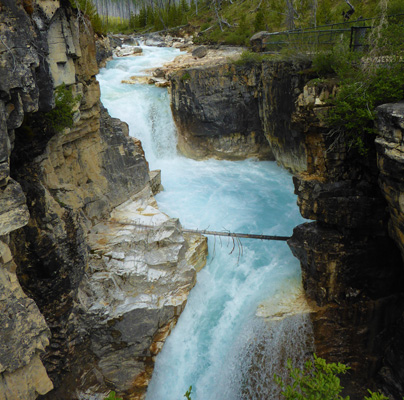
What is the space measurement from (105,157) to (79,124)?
195cm

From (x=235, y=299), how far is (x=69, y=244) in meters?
5.03

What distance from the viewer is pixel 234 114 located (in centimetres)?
1877

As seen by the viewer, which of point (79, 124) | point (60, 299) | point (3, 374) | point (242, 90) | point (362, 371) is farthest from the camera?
point (242, 90)

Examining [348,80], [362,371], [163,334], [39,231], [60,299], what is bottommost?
[362,371]

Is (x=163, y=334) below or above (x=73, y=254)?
below

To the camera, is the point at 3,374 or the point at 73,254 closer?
the point at 3,374

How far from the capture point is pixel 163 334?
9875 mm

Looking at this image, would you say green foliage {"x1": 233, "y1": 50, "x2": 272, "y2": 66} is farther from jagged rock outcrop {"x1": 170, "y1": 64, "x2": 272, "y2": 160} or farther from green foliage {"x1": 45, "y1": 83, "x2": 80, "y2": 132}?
green foliage {"x1": 45, "y1": 83, "x2": 80, "y2": 132}

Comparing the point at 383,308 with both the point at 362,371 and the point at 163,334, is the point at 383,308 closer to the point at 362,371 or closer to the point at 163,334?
the point at 362,371

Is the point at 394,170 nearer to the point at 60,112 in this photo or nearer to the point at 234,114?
the point at 60,112

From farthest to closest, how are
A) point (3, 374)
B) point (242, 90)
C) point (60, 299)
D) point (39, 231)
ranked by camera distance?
point (242, 90), point (60, 299), point (39, 231), point (3, 374)

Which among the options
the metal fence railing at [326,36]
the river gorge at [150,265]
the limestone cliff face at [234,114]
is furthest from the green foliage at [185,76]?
the river gorge at [150,265]

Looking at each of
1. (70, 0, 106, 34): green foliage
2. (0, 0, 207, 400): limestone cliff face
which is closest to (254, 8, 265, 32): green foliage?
(70, 0, 106, 34): green foliage

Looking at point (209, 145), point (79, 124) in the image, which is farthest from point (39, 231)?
point (209, 145)
